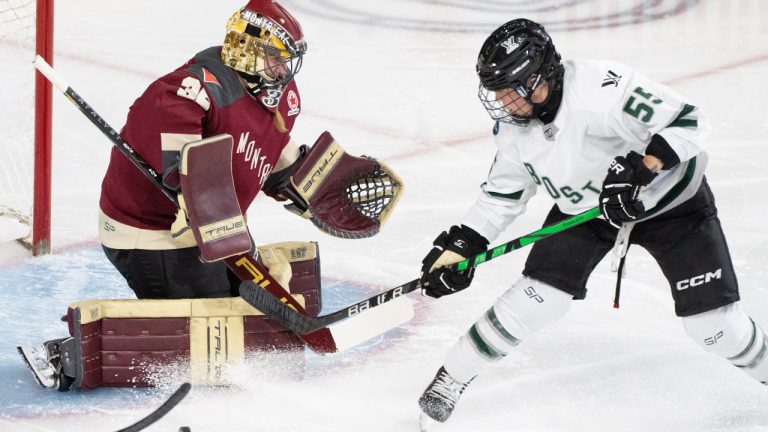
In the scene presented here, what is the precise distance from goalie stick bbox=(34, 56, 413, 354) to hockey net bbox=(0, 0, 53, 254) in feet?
2.13

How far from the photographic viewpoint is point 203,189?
2.91m

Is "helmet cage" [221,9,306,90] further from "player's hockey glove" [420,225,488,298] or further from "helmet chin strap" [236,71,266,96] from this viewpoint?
"player's hockey glove" [420,225,488,298]

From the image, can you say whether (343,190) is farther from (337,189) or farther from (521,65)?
(521,65)

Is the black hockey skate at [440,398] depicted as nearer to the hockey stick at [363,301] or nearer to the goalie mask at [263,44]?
the hockey stick at [363,301]

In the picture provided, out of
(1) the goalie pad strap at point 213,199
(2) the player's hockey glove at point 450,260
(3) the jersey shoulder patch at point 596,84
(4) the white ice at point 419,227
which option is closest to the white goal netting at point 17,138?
(4) the white ice at point 419,227

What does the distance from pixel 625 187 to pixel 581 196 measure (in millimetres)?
217

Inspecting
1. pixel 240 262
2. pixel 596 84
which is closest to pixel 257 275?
pixel 240 262

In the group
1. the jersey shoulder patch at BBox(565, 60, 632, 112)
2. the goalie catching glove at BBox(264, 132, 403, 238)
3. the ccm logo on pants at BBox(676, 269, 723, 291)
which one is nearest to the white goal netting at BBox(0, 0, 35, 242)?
the goalie catching glove at BBox(264, 132, 403, 238)

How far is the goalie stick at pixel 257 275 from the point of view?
3.06 metres

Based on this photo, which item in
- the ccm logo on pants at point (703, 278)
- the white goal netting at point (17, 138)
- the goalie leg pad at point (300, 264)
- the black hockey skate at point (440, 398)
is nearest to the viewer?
the ccm logo on pants at point (703, 278)

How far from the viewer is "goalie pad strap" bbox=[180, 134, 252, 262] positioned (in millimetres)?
2875

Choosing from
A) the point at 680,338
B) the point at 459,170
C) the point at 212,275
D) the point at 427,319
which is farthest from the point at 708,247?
the point at 459,170

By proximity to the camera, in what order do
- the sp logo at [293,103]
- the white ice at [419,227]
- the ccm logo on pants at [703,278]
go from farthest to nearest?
the sp logo at [293,103] → the white ice at [419,227] → the ccm logo on pants at [703,278]

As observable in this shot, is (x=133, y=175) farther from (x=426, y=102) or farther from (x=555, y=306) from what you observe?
(x=426, y=102)
